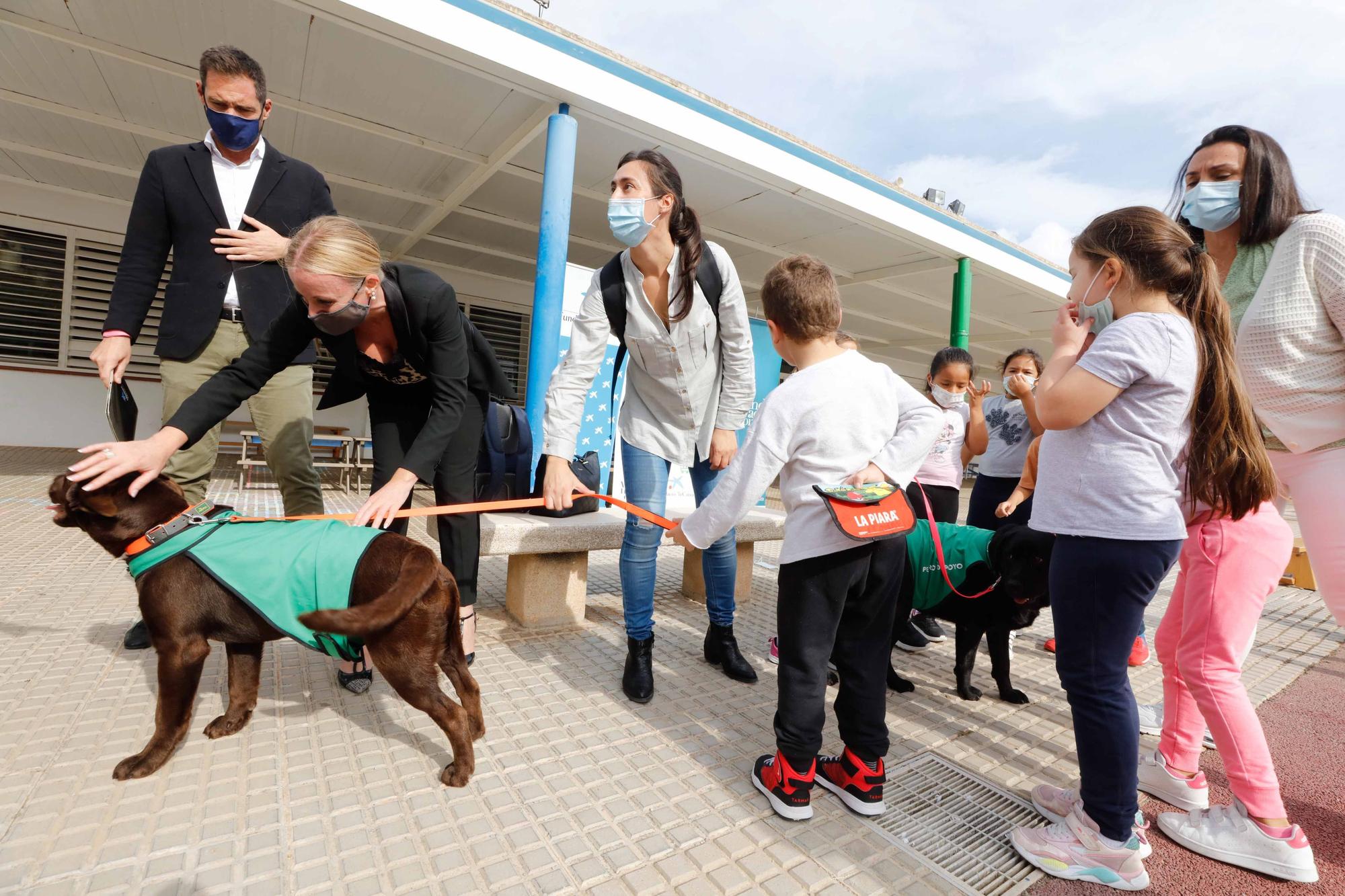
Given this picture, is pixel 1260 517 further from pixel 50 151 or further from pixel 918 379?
pixel 918 379

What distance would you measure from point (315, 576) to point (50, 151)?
9.75 metres

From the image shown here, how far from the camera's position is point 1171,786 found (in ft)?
6.48

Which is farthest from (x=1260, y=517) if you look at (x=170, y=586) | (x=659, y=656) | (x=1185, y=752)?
(x=170, y=586)

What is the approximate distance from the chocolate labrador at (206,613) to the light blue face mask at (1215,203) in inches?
101

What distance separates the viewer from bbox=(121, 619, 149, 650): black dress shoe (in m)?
2.65

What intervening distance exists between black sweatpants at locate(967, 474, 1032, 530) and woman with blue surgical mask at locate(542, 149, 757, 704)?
1.72 metres

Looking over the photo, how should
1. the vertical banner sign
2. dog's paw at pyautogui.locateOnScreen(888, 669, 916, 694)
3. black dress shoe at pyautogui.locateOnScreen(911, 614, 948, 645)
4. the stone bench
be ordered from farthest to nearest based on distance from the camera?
the vertical banner sign
black dress shoe at pyautogui.locateOnScreen(911, 614, 948, 645)
the stone bench
dog's paw at pyautogui.locateOnScreen(888, 669, 916, 694)

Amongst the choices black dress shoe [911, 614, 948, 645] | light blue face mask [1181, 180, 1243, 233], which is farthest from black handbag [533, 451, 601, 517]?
light blue face mask [1181, 180, 1243, 233]

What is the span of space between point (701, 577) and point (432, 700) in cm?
258

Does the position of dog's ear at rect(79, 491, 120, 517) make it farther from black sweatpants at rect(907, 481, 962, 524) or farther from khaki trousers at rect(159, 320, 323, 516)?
black sweatpants at rect(907, 481, 962, 524)

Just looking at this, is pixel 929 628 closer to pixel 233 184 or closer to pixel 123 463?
pixel 123 463

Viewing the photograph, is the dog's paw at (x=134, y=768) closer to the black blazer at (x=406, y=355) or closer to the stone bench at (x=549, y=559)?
the black blazer at (x=406, y=355)

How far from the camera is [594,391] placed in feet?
19.5

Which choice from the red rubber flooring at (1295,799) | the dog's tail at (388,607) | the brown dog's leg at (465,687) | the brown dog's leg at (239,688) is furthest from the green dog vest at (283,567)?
the red rubber flooring at (1295,799)
